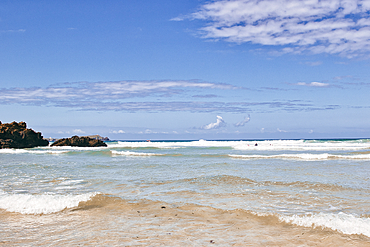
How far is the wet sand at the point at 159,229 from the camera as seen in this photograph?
14.4 feet

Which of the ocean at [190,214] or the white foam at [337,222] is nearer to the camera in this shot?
the ocean at [190,214]

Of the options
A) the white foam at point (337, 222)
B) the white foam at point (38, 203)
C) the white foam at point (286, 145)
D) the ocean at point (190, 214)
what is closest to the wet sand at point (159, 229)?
the ocean at point (190, 214)

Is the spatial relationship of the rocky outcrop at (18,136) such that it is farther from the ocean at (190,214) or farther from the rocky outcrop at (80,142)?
the ocean at (190,214)

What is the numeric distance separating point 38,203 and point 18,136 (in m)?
45.1

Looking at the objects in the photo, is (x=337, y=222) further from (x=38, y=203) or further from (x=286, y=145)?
(x=286, y=145)

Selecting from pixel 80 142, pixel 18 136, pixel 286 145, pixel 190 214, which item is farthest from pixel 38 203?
pixel 286 145

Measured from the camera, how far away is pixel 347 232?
15.5 feet

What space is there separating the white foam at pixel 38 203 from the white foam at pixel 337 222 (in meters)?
5.45

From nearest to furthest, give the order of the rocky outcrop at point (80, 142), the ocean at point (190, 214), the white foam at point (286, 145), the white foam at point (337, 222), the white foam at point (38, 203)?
the ocean at point (190, 214) → the white foam at point (337, 222) → the white foam at point (38, 203) → the white foam at point (286, 145) → the rocky outcrop at point (80, 142)

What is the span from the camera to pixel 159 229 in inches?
198

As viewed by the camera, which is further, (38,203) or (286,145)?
(286,145)

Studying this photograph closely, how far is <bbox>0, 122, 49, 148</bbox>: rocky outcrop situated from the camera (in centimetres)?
4193

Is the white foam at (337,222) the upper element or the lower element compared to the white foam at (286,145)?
upper

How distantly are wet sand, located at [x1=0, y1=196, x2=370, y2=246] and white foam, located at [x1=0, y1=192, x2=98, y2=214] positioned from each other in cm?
33
